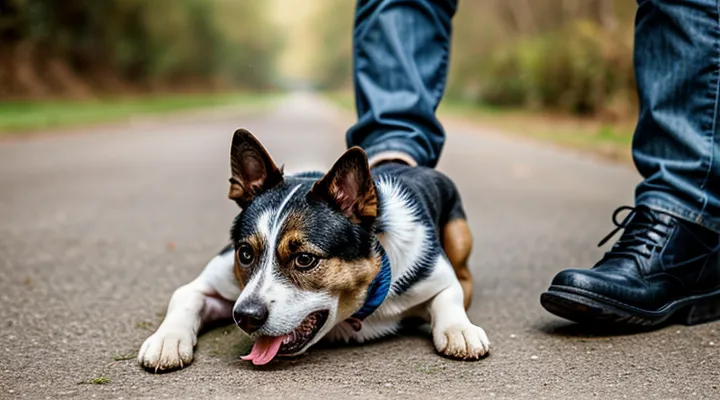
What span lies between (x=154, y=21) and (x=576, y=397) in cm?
3676

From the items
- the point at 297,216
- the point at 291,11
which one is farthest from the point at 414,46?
the point at 291,11

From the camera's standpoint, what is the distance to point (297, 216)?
94.8 inches

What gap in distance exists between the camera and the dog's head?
2305 millimetres

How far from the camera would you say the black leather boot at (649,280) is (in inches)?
104

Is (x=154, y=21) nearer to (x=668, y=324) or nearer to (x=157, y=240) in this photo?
(x=157, y=240)

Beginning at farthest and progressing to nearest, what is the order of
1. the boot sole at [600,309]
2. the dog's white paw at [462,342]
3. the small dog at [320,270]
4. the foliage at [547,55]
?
the foliage at [547,55] → the boot sole at [600,309] → the dog's white paw at [462,342] → the small dog at [320,270]

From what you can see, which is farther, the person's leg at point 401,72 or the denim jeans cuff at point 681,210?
the person's leg at point 401,72

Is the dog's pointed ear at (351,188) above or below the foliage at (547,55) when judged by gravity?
above

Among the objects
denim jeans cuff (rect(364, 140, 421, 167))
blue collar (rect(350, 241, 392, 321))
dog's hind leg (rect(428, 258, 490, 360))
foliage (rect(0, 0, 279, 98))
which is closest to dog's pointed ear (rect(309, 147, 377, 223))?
blue collar (rect(350, 241, 392, 321))

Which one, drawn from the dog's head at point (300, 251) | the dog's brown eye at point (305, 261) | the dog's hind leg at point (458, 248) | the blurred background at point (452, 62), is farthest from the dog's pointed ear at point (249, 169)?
the blurred background at point (452, 62)

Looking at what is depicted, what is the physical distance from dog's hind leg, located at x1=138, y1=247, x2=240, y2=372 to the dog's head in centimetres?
22

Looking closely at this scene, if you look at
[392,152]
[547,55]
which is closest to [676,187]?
[392,152]

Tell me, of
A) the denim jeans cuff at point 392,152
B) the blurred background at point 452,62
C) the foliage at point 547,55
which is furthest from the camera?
the blurred background at point 452,62

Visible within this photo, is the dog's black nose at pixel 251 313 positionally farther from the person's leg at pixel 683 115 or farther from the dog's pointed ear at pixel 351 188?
the person's leg at pixel 683 115
